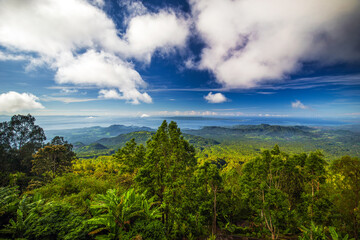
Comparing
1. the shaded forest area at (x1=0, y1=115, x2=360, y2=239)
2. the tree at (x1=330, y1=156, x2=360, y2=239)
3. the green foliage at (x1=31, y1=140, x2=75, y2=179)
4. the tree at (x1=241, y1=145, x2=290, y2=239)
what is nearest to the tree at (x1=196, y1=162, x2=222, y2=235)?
the shaded forest area at (x1=0, y1=115, x2=360, y2=239)

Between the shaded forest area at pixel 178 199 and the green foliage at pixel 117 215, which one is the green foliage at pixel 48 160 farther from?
the green foliage at pixel 117 215

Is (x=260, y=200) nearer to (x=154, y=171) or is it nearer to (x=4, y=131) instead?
(x=154, y=171)

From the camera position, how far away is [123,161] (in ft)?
45.3

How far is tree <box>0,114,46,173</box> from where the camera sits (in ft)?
83.5

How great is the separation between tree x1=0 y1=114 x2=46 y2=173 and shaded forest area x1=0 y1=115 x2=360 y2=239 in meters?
14.6

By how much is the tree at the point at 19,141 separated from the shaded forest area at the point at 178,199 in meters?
14.6

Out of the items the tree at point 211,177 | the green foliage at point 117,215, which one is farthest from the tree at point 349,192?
the green foliage at point 117,215

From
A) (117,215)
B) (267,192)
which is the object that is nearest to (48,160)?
(117,215)

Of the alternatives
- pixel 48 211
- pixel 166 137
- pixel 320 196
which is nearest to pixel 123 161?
pixel 166 137

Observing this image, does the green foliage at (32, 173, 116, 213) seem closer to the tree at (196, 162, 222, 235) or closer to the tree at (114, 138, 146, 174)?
the tree at (114, 138, 146, 174)

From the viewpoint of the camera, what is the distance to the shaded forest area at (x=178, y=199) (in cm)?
582

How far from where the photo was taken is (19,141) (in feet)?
94.8

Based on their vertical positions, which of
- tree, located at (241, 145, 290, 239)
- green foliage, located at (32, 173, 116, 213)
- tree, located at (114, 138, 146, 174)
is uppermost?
tree, located at (114, 138, 146, 174)

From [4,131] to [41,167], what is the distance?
762 inches
